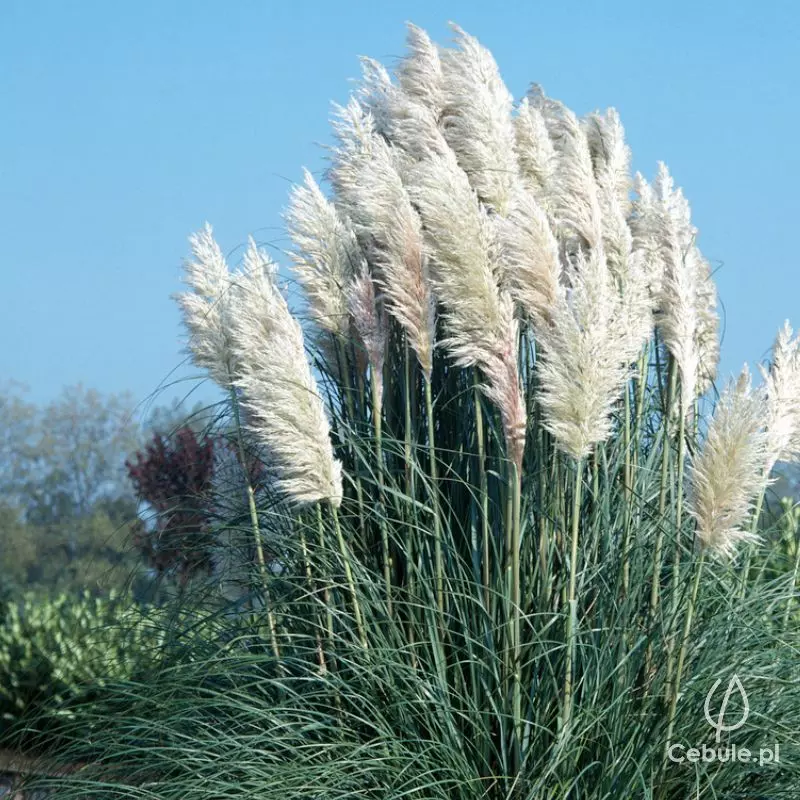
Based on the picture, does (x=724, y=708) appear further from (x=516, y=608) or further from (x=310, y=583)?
(x=310, y=583)

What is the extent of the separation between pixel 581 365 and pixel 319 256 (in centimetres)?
113

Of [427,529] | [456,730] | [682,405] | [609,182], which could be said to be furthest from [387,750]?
[609,182]

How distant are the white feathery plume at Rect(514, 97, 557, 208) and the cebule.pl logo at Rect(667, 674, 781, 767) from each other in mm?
1900

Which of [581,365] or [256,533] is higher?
[581,365]

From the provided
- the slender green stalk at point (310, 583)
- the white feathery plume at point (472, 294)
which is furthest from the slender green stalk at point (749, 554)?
the slender green stalk at point (310, 583)

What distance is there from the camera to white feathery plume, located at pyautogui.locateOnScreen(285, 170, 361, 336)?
387cm

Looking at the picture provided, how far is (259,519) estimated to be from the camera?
169 inches

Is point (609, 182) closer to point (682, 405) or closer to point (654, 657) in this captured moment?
point (682, 405)

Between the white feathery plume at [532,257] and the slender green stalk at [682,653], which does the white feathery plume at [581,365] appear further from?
the slender green stalk at [682,653]

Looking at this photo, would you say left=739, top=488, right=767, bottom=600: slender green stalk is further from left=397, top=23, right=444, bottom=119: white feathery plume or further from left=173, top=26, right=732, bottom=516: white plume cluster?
left=397, top=23, right=444, bottom=119: white feathery plume

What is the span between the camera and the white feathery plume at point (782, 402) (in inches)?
151

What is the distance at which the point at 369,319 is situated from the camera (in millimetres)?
3762

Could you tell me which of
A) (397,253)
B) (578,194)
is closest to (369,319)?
(397,253)

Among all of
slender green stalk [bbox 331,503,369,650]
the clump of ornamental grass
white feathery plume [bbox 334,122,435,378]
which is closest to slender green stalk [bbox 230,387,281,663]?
the clump of ornamental grass
